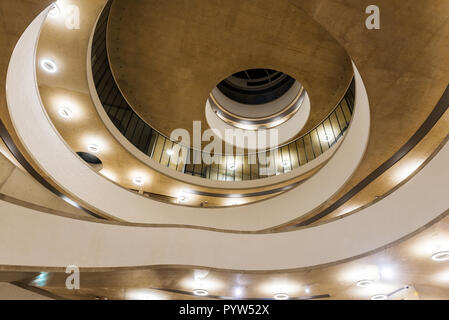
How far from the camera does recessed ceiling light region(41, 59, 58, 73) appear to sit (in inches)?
288

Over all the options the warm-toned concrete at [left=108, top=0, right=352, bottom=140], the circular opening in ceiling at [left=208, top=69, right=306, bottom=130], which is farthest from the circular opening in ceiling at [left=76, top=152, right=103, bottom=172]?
the circular opening in ceiling at [left=208, top=69, right=306, bottom=130]

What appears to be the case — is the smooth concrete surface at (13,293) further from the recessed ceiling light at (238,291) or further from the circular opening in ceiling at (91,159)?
the recessed ceiling light at (238,291)

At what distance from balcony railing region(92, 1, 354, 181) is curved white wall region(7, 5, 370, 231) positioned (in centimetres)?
285

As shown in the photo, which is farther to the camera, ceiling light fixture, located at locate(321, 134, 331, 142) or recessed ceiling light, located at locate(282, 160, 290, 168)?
recessed ceiling light, located at locate(282, 160, 290, 168)

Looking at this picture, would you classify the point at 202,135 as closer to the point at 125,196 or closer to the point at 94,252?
the point at 125,196

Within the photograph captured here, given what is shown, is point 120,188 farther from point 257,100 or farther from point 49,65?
point 257,100

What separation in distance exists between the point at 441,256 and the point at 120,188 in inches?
321

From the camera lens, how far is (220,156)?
13844 mm

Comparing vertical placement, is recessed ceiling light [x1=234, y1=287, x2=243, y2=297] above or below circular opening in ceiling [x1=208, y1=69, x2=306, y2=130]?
below

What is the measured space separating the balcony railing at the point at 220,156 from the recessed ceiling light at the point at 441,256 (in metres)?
6.24

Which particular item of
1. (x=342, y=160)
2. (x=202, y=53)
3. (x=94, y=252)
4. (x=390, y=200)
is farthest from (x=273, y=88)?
(x=94, y=252)

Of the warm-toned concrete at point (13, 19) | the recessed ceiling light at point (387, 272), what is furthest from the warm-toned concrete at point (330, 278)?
the warm-toned concrete at point (13, 19)

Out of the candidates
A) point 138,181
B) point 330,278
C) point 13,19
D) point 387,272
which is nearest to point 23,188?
point 13,19

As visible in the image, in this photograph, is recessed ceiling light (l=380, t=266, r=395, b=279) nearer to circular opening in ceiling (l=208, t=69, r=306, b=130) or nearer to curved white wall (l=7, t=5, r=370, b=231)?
curved white wall (l=7, t=5, r=370, b=231)
